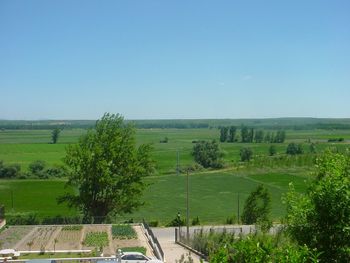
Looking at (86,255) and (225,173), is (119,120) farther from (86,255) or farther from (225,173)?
(225,173)

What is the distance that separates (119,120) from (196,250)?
16.0 meters

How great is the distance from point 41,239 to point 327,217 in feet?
71.9

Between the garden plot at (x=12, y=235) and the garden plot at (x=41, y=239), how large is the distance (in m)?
0.55

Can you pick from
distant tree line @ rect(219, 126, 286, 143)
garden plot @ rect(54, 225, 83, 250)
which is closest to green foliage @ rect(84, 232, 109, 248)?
garden plot @ rect(54, 225, 83, 250)

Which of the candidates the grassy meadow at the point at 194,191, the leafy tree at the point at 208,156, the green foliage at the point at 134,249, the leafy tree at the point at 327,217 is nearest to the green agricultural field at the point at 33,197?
the grassy meadow at the point at 194,191

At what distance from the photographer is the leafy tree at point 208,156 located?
320 ft

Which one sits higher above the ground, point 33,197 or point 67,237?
point 67,237

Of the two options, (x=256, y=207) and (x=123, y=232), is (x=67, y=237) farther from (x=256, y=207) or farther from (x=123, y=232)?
(x=256, y=207)

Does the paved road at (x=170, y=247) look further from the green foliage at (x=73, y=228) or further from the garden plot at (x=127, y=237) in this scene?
the green foliage at (x=73, y=228)

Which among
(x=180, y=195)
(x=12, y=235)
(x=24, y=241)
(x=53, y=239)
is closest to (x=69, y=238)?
(x=53, y=239)

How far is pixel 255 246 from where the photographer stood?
9.30m

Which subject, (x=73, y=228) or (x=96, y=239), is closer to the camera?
(x=96, y=239)

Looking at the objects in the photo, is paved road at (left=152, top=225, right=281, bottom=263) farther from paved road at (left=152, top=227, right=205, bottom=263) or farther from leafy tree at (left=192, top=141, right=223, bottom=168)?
leafy tree at (left=192, top=141, right=223, bottom=168)

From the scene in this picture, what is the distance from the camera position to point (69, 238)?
30.5 m
